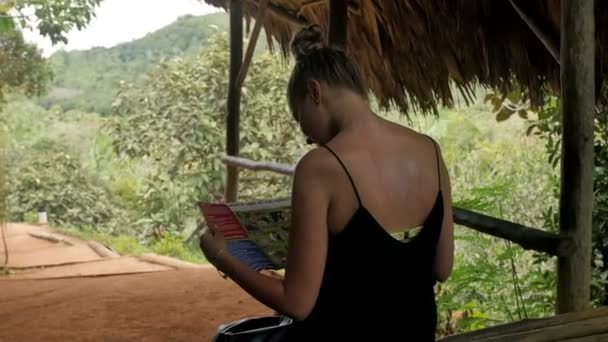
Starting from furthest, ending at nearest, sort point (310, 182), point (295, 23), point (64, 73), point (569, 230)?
point (64, 73), point (295, 23), point (569, 230), point (310, 182)

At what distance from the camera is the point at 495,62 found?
10.5 ft

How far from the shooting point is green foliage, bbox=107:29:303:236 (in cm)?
788

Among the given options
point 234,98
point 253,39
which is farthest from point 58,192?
point 253,39

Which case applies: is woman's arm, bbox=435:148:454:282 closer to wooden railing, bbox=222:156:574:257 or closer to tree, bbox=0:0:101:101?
wooden railing, bbox=222:156:574:257

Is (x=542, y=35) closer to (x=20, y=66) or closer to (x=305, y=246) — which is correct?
(x=305, y=246)

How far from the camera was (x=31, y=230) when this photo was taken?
9.16 meters

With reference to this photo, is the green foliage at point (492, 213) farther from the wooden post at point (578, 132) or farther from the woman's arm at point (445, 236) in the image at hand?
the woman's arm at point (445, 236)

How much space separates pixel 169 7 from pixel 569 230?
558 inches

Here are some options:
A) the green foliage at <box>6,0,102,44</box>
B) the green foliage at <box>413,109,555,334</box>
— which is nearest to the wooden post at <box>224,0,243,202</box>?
Result: the green foliage at <box>413,109,555,334</box>

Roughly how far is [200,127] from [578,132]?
6.62 m

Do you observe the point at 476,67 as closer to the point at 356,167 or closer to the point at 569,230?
the point at 569,230

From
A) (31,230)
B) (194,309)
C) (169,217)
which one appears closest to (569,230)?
(194,309)

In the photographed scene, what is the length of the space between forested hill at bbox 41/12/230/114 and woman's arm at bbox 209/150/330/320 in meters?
12.1

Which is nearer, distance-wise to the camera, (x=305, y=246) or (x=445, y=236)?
(x=305, y=246)
